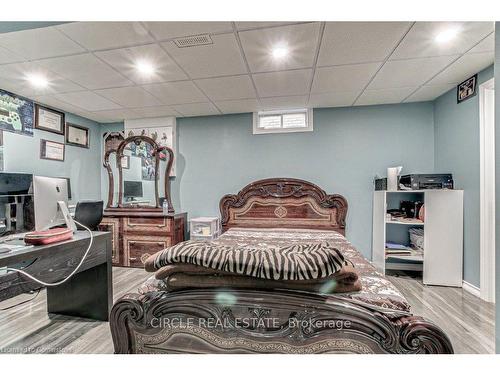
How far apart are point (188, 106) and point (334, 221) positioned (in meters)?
2.63

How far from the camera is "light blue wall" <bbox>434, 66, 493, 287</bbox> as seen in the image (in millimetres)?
2475

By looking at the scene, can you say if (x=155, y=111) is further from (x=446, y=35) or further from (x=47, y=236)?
(x=446, y=35)

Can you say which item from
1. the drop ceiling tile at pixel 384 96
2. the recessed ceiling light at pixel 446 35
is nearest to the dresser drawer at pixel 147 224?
the drop ceiling tile at pixel 384 96

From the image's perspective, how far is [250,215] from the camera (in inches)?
137

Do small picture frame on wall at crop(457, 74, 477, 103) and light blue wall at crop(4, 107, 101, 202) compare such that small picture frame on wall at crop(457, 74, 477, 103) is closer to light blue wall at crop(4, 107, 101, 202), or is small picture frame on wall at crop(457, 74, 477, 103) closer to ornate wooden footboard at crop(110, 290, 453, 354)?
ornate wooden footboard at crop(110, 290, 453, 354)

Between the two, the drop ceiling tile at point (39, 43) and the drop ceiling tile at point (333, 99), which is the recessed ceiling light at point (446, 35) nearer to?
the drop ceiling tile at point (333, 99)

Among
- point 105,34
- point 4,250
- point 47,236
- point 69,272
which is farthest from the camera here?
point 105,34

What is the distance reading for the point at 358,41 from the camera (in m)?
1.88

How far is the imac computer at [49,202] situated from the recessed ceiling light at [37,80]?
1.58 meters

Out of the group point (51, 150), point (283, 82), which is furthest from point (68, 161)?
point (283, 82)

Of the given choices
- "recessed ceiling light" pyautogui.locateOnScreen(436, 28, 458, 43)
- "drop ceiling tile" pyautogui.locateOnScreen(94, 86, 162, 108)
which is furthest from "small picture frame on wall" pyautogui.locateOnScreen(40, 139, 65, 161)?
"recessed ceiling light" pyautogui.locateOnScreen(436, 28, 458, 43)

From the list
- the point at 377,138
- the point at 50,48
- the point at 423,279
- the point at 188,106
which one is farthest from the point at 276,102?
the point at 423,279

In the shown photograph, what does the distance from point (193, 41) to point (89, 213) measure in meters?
2.37
